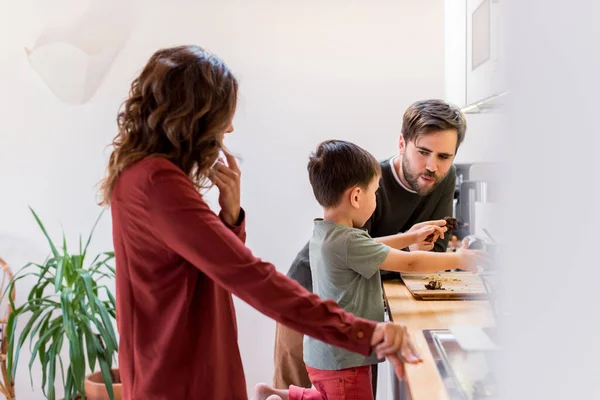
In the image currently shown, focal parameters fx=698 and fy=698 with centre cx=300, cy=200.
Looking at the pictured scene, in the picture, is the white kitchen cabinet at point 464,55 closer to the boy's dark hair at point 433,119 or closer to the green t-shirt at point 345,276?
the boy's dark hair at point 433,119

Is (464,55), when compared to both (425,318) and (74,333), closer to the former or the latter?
(425,318)

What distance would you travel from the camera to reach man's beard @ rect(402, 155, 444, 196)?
2.20 metres

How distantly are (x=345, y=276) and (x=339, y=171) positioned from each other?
27cm

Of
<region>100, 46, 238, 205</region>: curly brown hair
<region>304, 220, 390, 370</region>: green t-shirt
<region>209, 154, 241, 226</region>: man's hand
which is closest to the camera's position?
<region>100, 46, 238, 205</region>: curly brown hair

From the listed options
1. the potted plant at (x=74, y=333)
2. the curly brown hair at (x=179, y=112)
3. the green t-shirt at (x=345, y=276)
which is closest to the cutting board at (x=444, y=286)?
the green t-shirt at (x=345, y=276)

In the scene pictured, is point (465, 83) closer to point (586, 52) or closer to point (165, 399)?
point (165, 399)

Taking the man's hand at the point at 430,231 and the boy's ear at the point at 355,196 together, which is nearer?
the boy's ear at the point at 355,196

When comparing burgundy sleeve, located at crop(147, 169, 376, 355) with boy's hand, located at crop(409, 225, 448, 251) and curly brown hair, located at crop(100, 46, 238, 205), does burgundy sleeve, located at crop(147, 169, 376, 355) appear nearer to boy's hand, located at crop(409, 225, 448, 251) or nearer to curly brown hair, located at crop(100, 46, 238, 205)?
curly brown hair, located at crop(100, 46, 238, 205)

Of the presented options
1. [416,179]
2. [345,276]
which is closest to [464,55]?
[416,179]

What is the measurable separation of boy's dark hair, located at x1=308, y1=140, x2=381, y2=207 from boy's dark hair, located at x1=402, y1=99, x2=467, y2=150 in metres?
0.37

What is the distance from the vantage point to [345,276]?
178 cm

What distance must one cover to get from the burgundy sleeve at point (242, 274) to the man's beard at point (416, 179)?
3.92 feet

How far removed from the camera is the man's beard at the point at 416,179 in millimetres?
2203

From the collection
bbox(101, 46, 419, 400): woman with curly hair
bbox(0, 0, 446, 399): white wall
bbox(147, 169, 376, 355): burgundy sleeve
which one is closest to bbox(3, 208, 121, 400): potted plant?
bbox(0, 0, 446, 399): white wall
